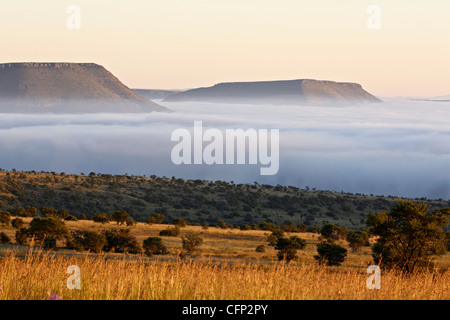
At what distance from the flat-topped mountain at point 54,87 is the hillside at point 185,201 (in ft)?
270

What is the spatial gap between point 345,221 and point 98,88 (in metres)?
120

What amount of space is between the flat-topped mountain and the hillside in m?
82.4

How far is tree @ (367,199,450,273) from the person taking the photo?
85.6 feet

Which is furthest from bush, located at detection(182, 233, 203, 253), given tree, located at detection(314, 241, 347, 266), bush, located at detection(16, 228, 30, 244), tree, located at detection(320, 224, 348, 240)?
tree, located at detection(320, 224, 348, 240)

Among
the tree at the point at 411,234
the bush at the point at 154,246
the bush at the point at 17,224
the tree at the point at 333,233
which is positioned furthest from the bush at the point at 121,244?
the tree at the point at 333,233

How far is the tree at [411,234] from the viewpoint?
85.6 ft

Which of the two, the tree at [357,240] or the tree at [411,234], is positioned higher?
the tree at [411,234]

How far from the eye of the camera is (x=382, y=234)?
87.6ft

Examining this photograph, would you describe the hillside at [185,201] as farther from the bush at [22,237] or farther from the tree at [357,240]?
the bush at [22,237]

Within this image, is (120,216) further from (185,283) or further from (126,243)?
(185,283)

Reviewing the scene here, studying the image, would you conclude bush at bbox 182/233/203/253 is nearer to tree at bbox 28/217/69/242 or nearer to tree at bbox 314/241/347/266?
tree at bbox 28/217/69/242

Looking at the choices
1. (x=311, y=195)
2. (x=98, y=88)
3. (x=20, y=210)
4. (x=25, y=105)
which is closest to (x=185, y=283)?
(x=20, y=210)

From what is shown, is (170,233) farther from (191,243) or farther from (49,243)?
(49,243)
